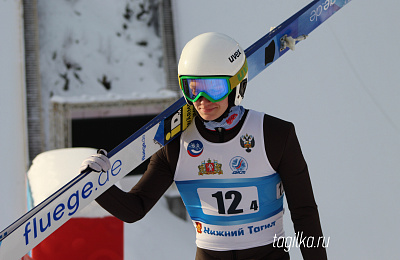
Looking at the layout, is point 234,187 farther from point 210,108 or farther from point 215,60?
point 215,60

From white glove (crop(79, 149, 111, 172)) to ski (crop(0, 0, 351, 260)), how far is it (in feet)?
0.26

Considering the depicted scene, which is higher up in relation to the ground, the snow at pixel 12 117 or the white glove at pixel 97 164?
the snow at pixel 12 117

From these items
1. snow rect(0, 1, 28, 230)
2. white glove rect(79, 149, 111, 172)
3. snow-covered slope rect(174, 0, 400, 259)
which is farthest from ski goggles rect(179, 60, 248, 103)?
snow rect(0, 1, 28, 230)

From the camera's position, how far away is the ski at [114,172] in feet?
7.08

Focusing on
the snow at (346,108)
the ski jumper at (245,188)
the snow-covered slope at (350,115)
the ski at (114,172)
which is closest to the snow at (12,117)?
the snow at (346,108)

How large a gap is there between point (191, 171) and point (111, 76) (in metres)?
9.15

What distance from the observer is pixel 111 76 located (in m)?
11.1

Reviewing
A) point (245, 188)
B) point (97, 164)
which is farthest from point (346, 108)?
point (97, 164)

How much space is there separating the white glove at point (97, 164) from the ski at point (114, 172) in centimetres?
8

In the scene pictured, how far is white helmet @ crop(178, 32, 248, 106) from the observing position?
7.11ft

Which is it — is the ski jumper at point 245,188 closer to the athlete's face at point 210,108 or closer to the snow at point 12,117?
the athlete's face at point 210,108

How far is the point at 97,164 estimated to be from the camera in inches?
85.5

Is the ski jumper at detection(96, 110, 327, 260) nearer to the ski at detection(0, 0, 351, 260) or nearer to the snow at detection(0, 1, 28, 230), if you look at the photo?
the ski at detection(0, 0, 351, 260)

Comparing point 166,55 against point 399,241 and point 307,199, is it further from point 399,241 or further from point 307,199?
point 307,199
